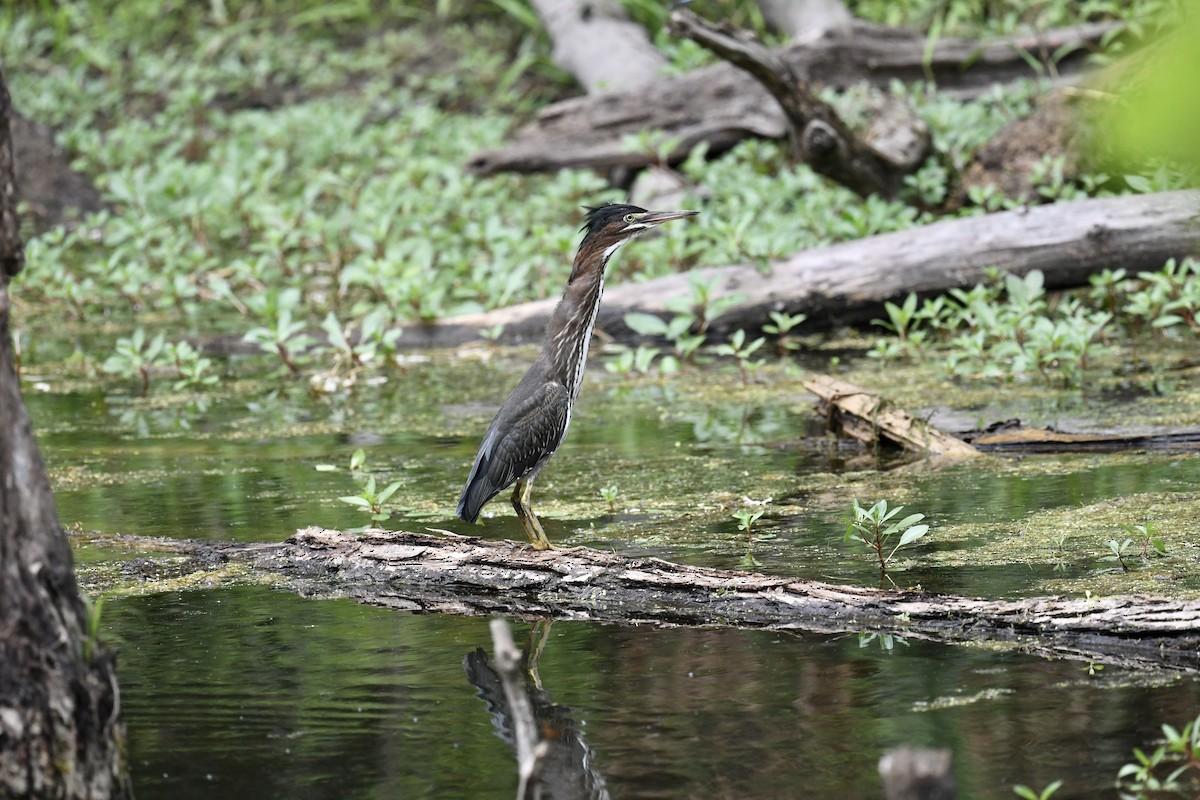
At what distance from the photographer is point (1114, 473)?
637 centimetres

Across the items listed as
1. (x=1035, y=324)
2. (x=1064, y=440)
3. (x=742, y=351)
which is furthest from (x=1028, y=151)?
(x=1064, y=440)

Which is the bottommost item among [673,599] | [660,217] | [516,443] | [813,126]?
[673,599]

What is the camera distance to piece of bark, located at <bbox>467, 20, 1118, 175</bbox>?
1318 cm

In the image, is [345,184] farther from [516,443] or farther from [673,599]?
[673,599]

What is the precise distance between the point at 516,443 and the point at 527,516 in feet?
0.89

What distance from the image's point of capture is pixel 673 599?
4777 mm

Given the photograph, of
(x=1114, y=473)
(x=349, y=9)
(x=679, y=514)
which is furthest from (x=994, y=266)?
(x=349, y=9)

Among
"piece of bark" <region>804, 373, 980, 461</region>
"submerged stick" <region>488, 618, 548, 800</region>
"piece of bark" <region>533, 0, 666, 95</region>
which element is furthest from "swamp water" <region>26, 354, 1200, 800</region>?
"piece of bark" <region>533, 0, 666, 95</region>

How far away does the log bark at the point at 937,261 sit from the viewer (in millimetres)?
9141

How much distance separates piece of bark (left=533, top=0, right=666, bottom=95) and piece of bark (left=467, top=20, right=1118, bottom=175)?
1.07 metres

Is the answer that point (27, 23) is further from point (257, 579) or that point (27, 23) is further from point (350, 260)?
point (257, 579)

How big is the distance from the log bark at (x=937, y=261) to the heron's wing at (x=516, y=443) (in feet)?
11.7

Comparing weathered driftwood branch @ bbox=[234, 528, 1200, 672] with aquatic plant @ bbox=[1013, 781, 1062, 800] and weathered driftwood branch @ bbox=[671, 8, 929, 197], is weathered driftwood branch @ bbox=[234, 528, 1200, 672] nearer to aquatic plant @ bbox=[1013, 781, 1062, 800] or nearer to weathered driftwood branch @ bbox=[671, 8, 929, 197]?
aquatic plant @ bbox=[1013, 781, 1062, 800]

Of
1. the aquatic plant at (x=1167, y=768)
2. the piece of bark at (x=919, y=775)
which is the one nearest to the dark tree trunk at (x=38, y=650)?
the piece of bark at (x=919, y=775)
